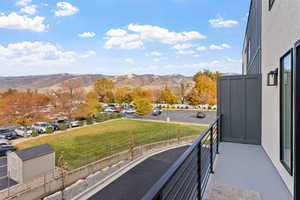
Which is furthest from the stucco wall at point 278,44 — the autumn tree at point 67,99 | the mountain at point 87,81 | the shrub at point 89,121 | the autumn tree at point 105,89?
the mountain at point 87,81

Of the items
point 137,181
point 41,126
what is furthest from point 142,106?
point 137,181

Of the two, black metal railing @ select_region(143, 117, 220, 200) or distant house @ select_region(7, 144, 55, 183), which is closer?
black metal railing @ select_region(143, 117, 220, 200)

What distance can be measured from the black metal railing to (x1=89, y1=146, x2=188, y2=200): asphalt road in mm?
4269

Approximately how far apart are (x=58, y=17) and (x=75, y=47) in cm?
966

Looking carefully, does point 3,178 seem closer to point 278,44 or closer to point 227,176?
point 227,176

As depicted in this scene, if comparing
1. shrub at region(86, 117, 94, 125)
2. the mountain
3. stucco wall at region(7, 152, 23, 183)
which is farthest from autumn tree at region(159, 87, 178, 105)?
stucco wall at region(7, 152, 23, 183)

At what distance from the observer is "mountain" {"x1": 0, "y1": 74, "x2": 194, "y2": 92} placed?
4722 centimetres

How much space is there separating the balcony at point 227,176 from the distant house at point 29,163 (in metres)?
8.70

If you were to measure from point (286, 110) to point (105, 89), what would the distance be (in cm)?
3156

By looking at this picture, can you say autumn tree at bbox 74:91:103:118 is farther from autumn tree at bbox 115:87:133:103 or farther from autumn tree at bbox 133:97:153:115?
autumn tree at bbox 115:87:133:103

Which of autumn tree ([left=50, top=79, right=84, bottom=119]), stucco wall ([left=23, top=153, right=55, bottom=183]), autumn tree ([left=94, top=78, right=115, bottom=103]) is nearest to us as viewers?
stucco wall ([left=23, top=153, right=55, bottom=183])

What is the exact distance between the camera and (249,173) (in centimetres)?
254

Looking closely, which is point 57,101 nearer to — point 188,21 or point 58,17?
point 58,17

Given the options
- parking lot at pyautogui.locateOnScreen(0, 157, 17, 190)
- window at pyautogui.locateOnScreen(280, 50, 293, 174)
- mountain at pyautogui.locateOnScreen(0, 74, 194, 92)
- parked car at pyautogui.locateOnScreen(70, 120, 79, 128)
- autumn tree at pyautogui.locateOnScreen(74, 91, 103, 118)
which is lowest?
parking lot at pyautogui.locateOnScreen(0, 157, 17, 190)
